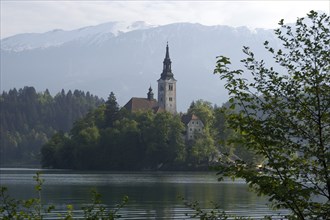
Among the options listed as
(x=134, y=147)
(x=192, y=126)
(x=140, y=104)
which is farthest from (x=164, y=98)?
(x=134, y=147)

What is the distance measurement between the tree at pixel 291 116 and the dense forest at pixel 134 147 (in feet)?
348

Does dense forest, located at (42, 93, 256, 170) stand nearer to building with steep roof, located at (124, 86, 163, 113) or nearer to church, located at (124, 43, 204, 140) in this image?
building with steep roof, located at (124, 86, 163, 113)

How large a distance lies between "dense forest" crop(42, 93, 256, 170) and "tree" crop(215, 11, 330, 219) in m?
106

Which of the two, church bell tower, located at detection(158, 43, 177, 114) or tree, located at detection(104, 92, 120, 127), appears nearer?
tree, located at detection(104, 92, 120, 127)

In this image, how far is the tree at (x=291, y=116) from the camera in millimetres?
12742

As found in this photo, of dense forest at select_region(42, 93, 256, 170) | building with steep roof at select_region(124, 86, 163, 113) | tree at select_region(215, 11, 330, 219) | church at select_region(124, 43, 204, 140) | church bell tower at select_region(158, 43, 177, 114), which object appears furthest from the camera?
church bell tower at select_region(158, 43, 177, 114)

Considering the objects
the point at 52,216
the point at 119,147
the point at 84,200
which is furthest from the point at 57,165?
the point at 52,216

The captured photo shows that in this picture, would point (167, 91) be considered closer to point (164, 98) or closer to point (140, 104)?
point (164, 98)

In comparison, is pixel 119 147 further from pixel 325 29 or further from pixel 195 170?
pixel 325 29

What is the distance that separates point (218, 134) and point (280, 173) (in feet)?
388

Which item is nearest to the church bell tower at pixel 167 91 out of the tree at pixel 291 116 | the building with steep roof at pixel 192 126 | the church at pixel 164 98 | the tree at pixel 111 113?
the church at pixel 164 98

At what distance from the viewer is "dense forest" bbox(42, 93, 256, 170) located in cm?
12138

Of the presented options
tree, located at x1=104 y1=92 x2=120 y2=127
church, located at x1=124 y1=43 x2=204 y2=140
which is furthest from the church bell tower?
tree, located at x1=104 y1=92 x2=120 y2=127

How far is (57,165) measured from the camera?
12900 centimetres
